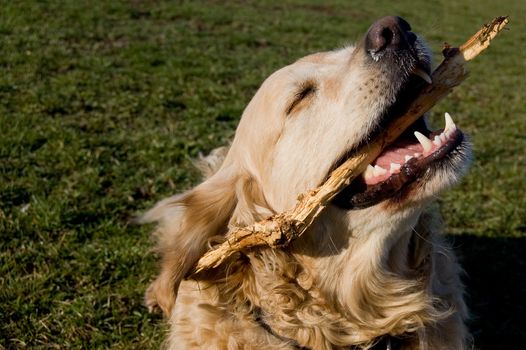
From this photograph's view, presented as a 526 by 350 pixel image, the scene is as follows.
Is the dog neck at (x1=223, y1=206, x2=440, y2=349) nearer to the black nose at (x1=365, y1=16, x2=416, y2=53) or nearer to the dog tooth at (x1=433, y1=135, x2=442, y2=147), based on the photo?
the dog tooth at (x1=433, y1=135, x2=442, y2=147)

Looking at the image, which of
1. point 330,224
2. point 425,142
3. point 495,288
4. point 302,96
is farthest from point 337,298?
point 495,288

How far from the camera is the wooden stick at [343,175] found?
2.63 meters

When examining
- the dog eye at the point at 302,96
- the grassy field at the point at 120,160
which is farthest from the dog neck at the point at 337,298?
the grassy field at the point at 120,160

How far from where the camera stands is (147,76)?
805 cm

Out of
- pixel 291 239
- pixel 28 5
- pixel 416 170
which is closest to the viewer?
pixel 416 170

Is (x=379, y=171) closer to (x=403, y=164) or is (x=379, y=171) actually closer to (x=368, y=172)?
(x=368, y=172)

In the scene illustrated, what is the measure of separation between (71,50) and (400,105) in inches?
278

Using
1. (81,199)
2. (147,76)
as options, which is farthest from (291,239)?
(147,76)

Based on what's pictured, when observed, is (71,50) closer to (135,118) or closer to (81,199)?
(135,118)

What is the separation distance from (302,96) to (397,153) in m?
0.55

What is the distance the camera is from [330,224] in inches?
110

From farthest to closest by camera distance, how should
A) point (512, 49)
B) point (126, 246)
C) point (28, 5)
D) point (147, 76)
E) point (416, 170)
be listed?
point (512, 49), point (28, 5), point (147, 76), point (126, 246), point (416, 170)

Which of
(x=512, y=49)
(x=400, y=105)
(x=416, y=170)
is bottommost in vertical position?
(x=512, y=49)

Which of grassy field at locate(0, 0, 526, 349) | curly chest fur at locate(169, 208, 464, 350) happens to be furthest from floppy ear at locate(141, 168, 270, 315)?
grassy field at locate(0, 0, 526, 349)
